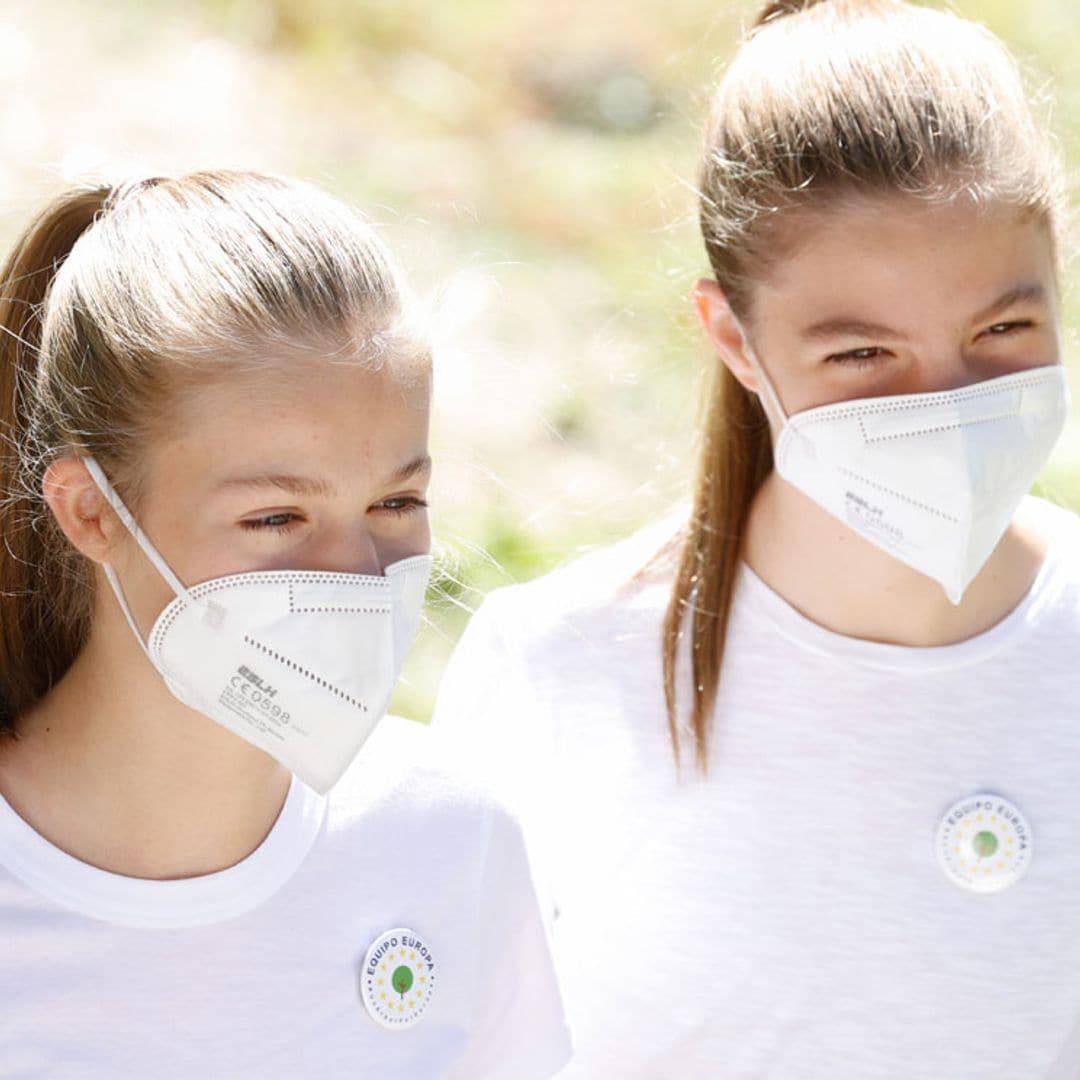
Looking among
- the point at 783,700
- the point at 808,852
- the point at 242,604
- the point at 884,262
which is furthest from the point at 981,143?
the point at 242,604

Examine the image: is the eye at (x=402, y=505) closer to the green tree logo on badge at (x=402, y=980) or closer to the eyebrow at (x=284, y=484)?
the eyebrow at (x=284, y=484)

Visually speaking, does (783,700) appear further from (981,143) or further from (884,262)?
(981,143)

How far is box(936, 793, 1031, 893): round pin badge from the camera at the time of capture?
264 centimetres

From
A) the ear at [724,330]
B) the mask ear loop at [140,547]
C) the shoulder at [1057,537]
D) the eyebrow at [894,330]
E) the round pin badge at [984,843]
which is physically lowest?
the round pin badge at [984,843]

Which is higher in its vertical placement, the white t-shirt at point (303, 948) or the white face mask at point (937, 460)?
the white face mask at point (937, 460)

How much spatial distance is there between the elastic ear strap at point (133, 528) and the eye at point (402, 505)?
0.25 meters

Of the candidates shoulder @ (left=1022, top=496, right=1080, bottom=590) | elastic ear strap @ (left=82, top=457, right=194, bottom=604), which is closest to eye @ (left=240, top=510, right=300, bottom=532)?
elastic ear strap @ (left=82, top=457, right=194, bottom=604)

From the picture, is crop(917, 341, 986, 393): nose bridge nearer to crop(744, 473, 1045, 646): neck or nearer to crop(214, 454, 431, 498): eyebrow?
crop(744, 473, 1045, 646): neck

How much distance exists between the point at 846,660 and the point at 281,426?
0.97 m

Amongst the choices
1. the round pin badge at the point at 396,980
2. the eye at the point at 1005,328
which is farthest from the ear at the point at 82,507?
the eye at the point at 1005,328

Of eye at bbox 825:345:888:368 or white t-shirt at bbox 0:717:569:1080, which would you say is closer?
white t-shirt at bbox 0:717:569:1080

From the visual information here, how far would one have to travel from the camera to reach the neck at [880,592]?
108 inches

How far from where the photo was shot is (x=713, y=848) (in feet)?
8.89

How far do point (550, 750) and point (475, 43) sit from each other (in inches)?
184
